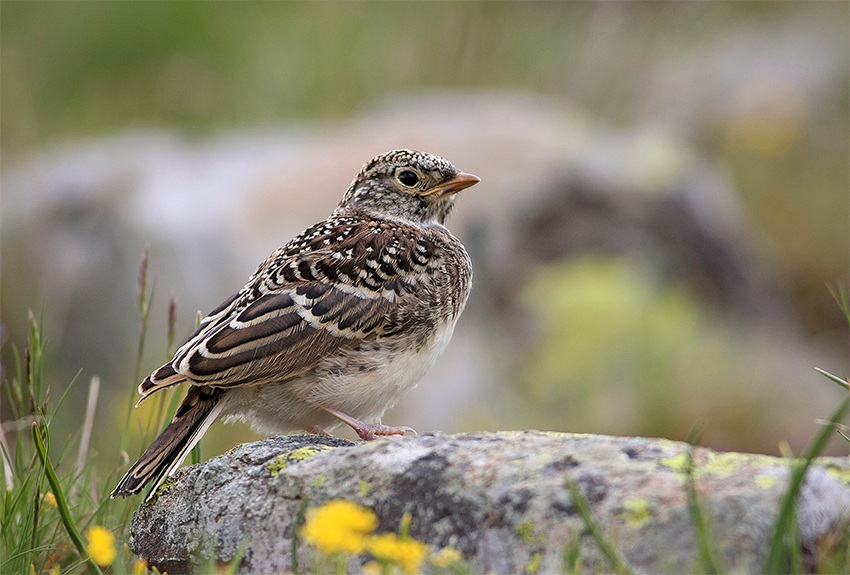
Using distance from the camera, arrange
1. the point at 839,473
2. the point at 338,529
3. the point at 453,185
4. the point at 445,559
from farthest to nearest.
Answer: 1. the point at 453,185
2. the point at 839,473
3. the point at 445,559
4. the point at 338,529

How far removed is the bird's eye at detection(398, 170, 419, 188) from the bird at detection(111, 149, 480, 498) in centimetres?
45

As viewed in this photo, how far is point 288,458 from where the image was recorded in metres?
3.93

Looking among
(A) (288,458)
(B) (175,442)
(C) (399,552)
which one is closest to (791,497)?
(C) (399,552)

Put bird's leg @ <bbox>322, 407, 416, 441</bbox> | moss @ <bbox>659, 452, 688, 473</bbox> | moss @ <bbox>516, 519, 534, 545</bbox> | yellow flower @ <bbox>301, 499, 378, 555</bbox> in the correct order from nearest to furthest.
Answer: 1. yellow flower @ <bbox>301, 499, 378, 555</bbox>
2. moss @ <bbox>516, 519, 534, 545</bbox>
3. moss @ <bbox>659, 452, 688, 473</bbox>
4. bird's leg @ <bbox>322, 407, 416, 441</bbox>

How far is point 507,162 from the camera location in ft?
35.9

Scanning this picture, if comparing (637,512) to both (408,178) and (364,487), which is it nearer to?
(364,487)

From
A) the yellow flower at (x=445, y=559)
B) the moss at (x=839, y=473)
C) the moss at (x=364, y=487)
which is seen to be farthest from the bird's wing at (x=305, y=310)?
the moss at (x=839, y=473)

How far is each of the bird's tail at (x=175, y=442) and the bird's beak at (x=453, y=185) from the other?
1.96 meters

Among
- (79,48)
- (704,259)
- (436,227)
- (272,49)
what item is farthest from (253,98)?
(436,227)

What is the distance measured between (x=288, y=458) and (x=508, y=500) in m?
0.93

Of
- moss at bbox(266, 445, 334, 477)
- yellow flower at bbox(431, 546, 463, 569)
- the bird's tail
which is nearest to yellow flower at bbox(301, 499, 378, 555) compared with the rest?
yellow flower at bbox(431, 546, 463, 569)

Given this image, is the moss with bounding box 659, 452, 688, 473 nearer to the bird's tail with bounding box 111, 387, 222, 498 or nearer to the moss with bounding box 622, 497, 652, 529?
the moss with bounding box 622, 497, 652, 529

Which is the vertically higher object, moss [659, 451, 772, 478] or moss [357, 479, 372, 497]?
moss [659, 451, 772, 478]

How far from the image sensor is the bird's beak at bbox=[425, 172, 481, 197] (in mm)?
6203
